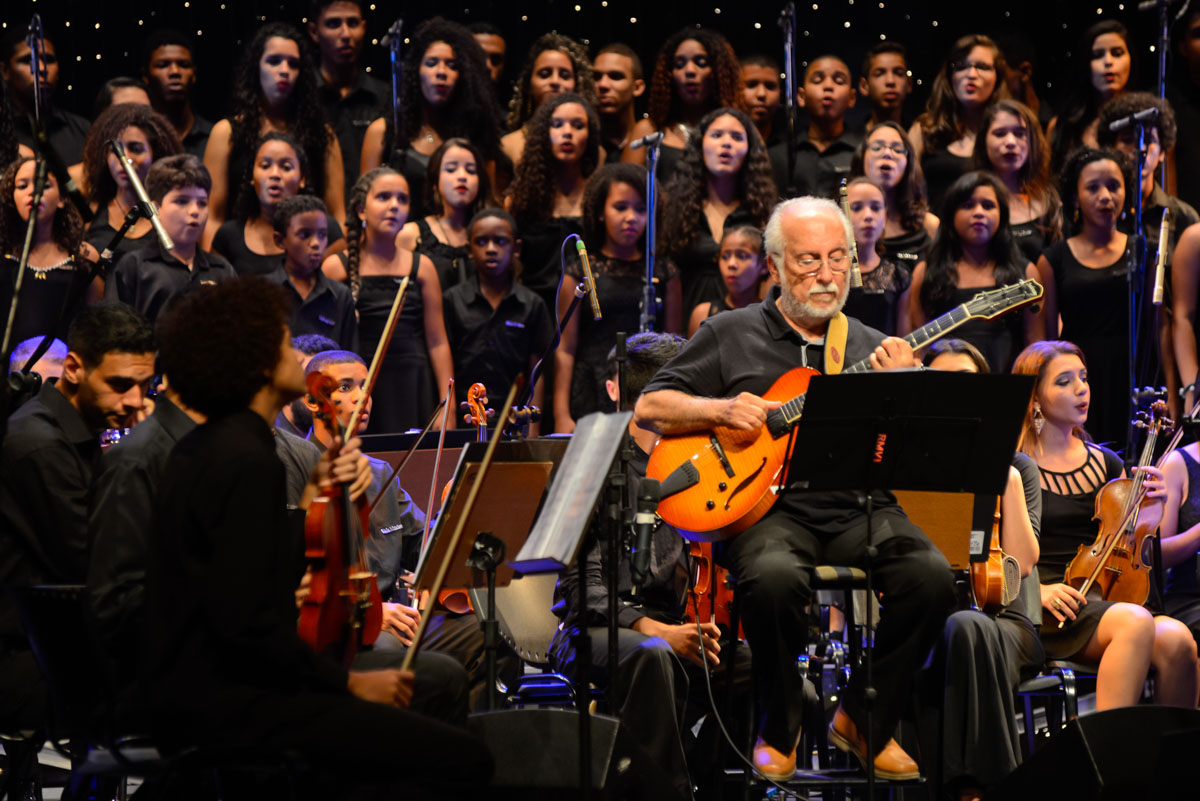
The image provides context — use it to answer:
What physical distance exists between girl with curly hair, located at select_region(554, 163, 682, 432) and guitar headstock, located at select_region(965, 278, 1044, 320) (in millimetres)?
2682

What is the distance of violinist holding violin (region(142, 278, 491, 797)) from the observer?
8.30 ft

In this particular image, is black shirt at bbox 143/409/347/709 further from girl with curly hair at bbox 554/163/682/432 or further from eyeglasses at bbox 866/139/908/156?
eyeglasses at bbox 866/139/908/156

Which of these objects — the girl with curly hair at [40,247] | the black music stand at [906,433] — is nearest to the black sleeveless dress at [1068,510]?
the black music stand at [906,433]

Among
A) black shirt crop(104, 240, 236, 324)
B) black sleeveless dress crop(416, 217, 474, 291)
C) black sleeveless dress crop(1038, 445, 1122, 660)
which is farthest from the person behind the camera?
black sleeveless dress crop(416, 217, 474, 291)

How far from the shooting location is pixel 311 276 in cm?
648

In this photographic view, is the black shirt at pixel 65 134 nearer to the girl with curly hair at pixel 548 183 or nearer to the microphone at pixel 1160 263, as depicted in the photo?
the girl with curly hair at pixel 548 183

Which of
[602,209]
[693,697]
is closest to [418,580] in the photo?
[693,697]

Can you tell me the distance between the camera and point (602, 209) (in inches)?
269

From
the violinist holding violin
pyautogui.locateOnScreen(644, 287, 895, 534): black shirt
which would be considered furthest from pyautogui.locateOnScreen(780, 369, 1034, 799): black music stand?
the violinist holding violin

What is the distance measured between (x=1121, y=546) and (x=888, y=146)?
9.22 feet

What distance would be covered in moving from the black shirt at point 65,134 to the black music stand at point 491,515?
4.68 meters

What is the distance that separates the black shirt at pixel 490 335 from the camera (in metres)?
6.72

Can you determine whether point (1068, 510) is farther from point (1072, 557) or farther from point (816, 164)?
point (816, 164)

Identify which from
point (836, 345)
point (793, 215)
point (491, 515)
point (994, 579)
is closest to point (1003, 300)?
point (836, 345)
